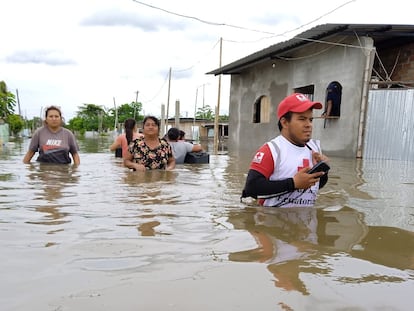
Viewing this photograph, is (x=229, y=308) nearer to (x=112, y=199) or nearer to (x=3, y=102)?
(x=112, y=199)

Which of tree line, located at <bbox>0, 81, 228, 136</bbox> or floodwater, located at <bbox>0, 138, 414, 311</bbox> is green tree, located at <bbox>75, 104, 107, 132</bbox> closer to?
tree line, located at <bbox>0, 81, 228, 136</bbox>

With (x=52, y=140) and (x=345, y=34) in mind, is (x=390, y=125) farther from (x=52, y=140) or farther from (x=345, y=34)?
(x=52, y=140)

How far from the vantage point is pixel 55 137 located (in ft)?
20.6

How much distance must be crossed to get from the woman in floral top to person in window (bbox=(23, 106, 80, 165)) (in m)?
0.95

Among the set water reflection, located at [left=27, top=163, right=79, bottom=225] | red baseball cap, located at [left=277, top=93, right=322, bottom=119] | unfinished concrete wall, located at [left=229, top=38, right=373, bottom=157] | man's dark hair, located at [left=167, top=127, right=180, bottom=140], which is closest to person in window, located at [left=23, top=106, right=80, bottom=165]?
water reflection, located at [left=27, top=163, right=79, bottom=225]

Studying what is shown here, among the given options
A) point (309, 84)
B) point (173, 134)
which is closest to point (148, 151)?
point (173, 134)

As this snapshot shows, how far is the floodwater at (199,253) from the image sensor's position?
1.69m

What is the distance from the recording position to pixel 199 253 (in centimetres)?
233

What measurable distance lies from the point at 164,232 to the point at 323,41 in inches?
462

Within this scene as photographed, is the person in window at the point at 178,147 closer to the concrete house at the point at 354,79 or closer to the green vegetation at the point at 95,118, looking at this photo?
the concrete house at the point at 354,79

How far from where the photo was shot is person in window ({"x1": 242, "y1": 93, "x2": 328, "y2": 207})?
3.07 metres

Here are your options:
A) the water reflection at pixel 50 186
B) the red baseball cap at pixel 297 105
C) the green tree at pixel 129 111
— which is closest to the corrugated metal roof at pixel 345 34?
the water reflection at pixel 50 186

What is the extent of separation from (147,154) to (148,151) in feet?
0.19

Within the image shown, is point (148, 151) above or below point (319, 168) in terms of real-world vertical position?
below
